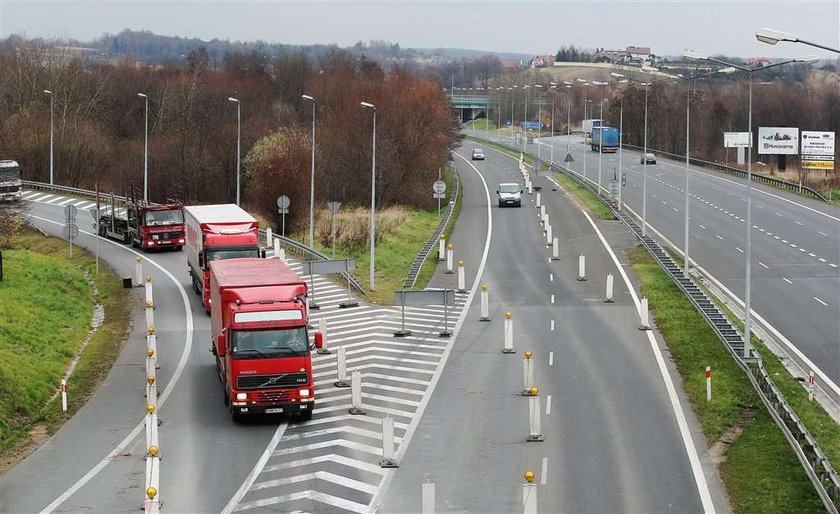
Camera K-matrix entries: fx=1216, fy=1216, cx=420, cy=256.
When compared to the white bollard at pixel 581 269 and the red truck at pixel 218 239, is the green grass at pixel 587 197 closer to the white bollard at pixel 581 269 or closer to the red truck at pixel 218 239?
the white bollard at pixel 581 269

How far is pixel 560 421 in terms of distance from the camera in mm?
25953

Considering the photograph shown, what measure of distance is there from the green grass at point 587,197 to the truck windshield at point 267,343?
1750 inches

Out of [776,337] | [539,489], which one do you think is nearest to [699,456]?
[539,489]

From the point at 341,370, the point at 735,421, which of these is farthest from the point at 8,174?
the point at 735,421

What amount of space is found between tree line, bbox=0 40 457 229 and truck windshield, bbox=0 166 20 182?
7.04 metres

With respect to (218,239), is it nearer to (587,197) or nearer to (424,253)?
(424,253)

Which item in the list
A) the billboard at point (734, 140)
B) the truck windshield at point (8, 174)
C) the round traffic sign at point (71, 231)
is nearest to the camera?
the round traffic sign at point (71, 231)

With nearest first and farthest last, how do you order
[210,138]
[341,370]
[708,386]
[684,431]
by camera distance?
[684,431], [708,386], [341,370], [210,138]

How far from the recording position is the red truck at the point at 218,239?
128 feet

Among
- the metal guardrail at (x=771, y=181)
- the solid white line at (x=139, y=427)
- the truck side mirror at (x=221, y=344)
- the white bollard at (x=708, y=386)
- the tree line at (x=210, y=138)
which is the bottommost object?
the solid white line at (x=139, y=427)

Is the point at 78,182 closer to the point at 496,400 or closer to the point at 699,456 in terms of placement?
the point at 496,400

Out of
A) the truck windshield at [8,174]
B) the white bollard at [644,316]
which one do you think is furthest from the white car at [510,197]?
the white bollard at [644,316]

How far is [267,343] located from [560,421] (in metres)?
6.44

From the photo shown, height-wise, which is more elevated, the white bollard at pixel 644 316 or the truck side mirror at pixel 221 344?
the truck side mirror at pixel 221 344
